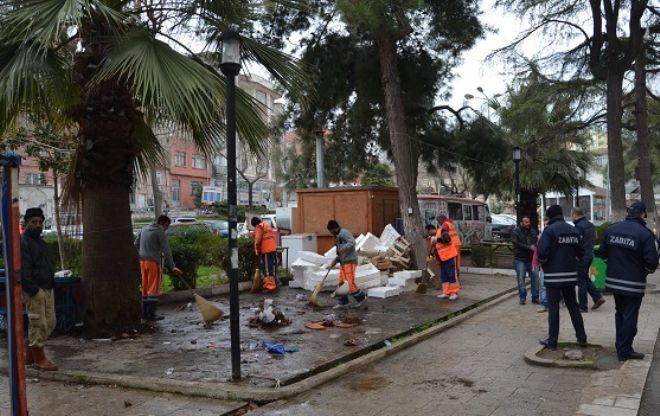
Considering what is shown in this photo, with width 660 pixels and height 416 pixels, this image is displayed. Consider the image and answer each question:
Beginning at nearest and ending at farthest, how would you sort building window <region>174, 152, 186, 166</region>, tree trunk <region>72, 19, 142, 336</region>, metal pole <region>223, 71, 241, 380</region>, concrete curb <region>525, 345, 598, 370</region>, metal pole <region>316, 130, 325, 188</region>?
metal pole <region>223, 71, 241, 380</region> → concrete curb <region>525, 345, 598, 370</region> → tree trunk <region>72, 19, 142, 336</region> → metal pole <region>316, 130, 325, 188</region> → building window <region>174, 152, 186, 166</region>

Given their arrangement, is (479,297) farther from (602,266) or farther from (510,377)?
(510,377)

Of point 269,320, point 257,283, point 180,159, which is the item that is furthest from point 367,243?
point 180,159

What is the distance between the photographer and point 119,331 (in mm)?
8055

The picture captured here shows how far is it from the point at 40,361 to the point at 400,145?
11.1 meters

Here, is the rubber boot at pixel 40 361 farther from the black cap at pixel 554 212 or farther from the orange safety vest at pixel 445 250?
the orange safety vest at pixel 445 250

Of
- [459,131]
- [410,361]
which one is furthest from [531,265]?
[459,131]

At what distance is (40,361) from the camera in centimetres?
635

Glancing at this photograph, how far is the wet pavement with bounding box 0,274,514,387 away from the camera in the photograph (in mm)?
6285

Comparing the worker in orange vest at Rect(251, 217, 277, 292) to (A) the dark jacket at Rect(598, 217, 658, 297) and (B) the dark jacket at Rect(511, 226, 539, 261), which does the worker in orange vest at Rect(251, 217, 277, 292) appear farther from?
(A) the dark jacket at Rect(598, 217, 658, 297)

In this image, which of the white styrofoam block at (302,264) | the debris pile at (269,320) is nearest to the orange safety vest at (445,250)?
the white styrofoam block at (302,264)

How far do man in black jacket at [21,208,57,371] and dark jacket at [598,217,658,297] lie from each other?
6.20m

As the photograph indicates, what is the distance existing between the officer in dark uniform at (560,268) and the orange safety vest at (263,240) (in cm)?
701

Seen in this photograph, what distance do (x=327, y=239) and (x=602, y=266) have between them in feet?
26.8

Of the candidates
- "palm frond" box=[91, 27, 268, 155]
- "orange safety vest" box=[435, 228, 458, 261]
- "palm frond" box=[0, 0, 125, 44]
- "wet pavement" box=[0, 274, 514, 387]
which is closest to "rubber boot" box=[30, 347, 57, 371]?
"wet pavement" box=[0, 274, 514, 387]
